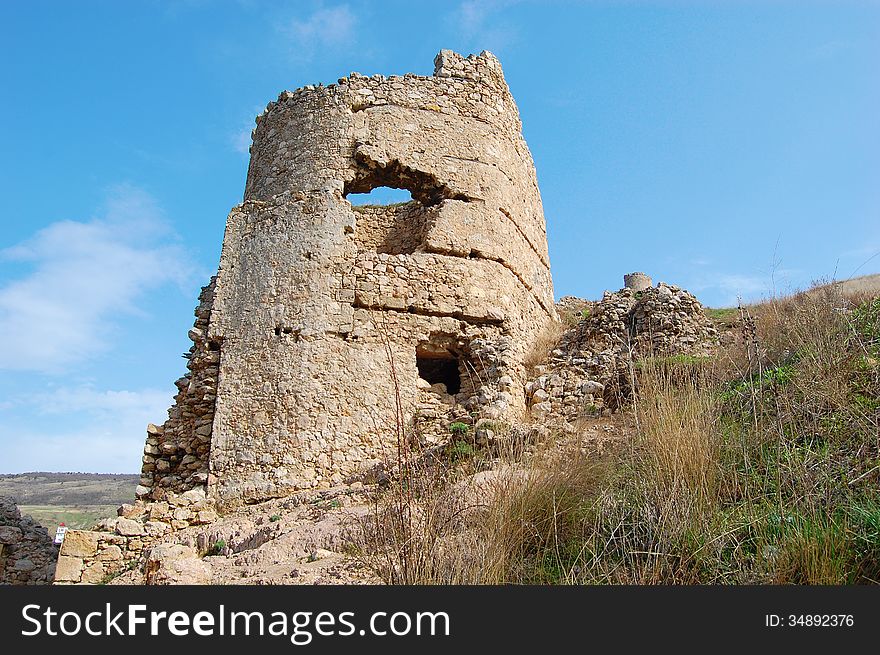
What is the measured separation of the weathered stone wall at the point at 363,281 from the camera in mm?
7551

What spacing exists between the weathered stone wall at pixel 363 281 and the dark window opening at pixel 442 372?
35 millimetres

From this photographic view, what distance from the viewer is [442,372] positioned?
9180 millimetres

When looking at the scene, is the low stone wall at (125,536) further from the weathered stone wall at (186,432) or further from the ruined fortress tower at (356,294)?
the weathered stone wall at (186,432)

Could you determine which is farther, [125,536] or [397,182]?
[397,182]

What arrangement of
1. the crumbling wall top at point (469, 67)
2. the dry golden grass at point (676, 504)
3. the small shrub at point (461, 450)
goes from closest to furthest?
the dry golden grass at point (676, 504) < the small shrub at point (461, 450) < the crumbling wall top at point (469, 67)

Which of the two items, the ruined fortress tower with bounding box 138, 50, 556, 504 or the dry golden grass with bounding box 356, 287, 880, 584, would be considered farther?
the ruined fortress tower with bounding box 138, 50, 556, 504

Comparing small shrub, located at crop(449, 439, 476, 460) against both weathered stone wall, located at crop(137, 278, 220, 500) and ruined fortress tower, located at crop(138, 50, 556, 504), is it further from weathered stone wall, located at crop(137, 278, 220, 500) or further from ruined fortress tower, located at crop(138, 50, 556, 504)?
weathered stone wall, located at crop(137, 278, 220, 500)

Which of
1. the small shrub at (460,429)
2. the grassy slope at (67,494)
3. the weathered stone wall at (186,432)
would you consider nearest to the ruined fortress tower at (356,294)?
the weathered stone wall at (186,432)

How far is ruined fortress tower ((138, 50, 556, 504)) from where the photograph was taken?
7555 millimetres

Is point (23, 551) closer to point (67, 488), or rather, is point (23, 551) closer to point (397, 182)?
point (397, 182)

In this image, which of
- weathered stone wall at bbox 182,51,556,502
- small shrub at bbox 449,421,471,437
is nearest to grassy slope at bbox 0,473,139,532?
weathered stone wall at bbox 182,51,556,502

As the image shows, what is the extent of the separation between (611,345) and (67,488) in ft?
128

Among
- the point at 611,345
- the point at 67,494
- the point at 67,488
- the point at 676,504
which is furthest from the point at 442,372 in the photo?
the point at 67,488

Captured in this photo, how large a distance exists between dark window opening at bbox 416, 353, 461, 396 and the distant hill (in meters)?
24.5
